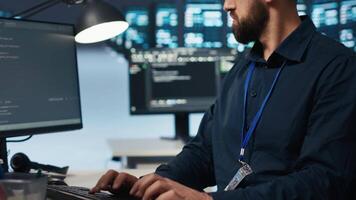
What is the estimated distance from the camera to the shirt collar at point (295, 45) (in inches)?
50.4

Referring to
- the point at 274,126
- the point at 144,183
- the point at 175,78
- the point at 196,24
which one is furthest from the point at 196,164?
the point at 196,24

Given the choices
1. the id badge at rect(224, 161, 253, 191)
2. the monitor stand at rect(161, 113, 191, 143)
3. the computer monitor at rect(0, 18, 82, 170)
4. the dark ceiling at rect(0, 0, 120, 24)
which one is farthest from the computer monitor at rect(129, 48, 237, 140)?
the id badge at rect(224, 161, 253, 191)

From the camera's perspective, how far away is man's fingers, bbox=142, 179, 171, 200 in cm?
103

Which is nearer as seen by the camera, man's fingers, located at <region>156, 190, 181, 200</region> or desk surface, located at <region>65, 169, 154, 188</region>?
man's fingers, located at <region>156, 190, 181, 200</region>

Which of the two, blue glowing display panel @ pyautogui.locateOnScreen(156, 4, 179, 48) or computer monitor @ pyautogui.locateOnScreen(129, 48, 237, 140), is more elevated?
blue glowing display panel @ pyautogui.locateOnScreen(156, 4, 179, 48)

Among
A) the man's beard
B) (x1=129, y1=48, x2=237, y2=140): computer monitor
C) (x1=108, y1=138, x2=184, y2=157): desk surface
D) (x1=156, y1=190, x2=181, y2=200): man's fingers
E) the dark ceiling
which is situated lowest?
(x1=108, y1=138, x2=184, y2=157): desk surface

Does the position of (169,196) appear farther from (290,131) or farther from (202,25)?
(202,25)

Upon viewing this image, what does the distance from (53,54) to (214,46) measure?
47.3 inches

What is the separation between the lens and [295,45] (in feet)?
4.26

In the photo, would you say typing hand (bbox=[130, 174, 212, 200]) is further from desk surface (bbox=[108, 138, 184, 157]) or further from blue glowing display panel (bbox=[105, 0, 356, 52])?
blue glowing display panel (bbox=[105, 0, 356, 52])

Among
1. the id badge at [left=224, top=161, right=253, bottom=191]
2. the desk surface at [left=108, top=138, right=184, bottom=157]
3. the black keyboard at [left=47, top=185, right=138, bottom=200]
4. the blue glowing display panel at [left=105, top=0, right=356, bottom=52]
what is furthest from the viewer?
the blue glowing display panel at [left=105, top=0, right=356, bottom=52]

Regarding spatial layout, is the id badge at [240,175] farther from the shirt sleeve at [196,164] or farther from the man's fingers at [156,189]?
the man's fingers at [156,189]

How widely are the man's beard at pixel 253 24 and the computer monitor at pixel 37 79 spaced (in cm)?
65

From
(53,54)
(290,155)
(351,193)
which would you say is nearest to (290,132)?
(290,155)
